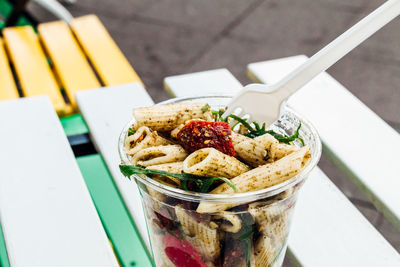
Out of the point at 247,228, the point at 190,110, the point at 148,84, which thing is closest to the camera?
the point at 247,228

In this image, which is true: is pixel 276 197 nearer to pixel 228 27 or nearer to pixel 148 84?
pixel 148 84

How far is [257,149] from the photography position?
0.63 metres

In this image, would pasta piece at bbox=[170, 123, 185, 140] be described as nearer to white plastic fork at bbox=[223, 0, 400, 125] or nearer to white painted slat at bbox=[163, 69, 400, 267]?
white plastic fork at bbox=[223, 0, 400, 125]

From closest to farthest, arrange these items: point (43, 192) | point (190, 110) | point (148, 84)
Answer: point (190, 110) → point (43, 192) → point (148, 84)

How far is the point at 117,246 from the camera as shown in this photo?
0.89 m

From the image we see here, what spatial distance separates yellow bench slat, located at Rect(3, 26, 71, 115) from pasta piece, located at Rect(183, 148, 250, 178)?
0.83 meters

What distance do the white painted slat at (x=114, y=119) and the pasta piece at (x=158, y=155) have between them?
23 centimetres

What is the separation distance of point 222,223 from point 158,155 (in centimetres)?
13

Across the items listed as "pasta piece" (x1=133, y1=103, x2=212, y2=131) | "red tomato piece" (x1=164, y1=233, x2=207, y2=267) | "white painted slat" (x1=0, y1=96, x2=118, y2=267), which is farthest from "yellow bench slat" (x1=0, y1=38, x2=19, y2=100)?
"red tomato piece" (x1=164, y1=233, x2=207, y2=267)

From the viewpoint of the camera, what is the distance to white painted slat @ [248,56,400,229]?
868mm

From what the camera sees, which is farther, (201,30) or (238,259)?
(201,30)

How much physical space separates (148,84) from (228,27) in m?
0.77

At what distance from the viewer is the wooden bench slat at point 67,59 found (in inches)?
57.4

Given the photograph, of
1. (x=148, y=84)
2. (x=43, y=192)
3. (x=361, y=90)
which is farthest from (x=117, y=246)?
(x=361, y=90)
